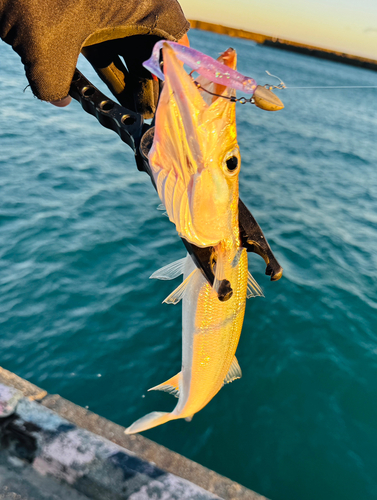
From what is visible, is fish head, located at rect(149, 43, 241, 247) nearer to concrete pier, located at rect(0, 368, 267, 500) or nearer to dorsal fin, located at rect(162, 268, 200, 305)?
dorsal fin, located at rect(162, 268, 200, 305)

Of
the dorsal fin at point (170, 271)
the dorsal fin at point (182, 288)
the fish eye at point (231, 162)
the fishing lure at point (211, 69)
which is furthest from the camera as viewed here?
the dorsal fin at point (170, 271)

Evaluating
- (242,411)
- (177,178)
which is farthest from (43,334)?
(177,178)

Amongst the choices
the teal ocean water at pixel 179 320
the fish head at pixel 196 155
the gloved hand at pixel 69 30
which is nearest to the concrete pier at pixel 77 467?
the teal ocean water at pixel 179 320

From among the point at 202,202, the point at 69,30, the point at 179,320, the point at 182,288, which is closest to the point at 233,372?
the point at 182,288

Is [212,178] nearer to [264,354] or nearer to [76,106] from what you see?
[264,354]

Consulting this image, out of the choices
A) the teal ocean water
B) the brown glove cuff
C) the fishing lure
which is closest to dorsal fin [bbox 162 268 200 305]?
the fishing lure

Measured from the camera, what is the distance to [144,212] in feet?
23.2

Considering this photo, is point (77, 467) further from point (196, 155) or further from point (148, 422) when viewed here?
point (196, 155)

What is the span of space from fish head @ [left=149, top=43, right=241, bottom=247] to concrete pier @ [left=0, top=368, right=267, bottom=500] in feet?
5.21

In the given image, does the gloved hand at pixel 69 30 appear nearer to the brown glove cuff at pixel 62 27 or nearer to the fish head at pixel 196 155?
the brown glove cuff at pixel 62 27

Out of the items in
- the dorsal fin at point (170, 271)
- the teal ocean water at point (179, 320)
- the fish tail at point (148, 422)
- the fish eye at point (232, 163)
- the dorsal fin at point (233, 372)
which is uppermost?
the fish eye at point (232, 163)

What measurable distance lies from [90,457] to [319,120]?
21694 millimetres

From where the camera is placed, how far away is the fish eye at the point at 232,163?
179 cm

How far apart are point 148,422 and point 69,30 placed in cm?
282
